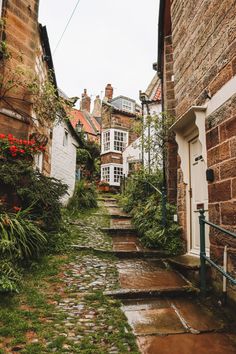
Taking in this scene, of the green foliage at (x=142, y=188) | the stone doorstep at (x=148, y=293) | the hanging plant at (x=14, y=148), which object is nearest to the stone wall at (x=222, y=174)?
the stone doorstep at (x=148, y=293)

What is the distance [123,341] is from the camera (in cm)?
211

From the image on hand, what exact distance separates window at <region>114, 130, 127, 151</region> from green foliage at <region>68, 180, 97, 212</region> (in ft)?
32.5

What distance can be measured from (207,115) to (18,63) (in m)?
4.30

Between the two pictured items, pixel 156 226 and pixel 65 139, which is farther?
pixel 65 139

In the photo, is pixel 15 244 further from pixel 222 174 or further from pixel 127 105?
pixel 127 105

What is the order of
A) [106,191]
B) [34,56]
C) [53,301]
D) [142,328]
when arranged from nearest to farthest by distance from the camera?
1. [142,328]
2. [53,301]
3. [34,56]
4. [106,191]

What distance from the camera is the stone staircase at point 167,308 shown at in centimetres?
212

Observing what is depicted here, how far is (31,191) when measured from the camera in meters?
4.33

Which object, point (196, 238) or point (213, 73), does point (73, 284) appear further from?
point (213, 73)

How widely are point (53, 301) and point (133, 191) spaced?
6.20m

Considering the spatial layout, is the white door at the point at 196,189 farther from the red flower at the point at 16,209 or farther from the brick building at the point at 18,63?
the brick building at the point at 18,63

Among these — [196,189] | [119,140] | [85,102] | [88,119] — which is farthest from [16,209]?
[85,102]

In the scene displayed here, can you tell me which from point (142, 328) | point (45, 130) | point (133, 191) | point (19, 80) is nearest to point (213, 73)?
point (142, 328)

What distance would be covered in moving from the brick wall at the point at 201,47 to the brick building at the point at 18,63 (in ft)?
10.5
